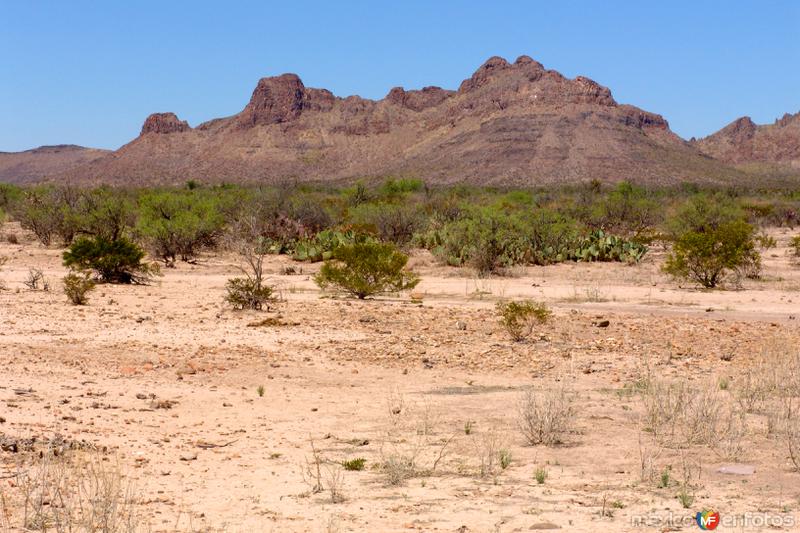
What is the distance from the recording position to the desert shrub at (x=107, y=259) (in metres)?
20.5

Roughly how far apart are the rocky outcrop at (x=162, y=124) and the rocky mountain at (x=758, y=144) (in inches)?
4132

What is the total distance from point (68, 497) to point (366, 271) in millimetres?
13495

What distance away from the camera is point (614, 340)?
13.8m

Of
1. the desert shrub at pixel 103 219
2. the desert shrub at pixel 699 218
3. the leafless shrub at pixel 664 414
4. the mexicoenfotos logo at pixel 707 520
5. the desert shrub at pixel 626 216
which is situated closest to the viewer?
the mexicoenfotos logo at pixel 707 520

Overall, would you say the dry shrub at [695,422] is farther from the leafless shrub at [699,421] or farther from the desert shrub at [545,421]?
the desert shrub at [545,421]

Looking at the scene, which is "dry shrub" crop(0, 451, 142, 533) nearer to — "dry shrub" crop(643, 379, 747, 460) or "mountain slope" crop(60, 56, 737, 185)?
"dry shrub" crop(643, 379, 747, 460)

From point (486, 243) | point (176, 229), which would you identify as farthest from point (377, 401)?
point (176, 229)

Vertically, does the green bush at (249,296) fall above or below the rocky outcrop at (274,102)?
below

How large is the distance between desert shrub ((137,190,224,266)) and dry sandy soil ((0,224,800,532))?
9.17m

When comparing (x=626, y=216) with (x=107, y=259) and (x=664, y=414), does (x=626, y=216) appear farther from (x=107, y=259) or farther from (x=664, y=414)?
(x=664, y=414)

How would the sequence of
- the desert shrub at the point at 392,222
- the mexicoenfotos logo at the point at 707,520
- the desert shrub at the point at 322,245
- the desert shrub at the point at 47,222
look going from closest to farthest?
the mexicoenfotos logo at the point at 707,520 < the desert shrub at the point at 322,245 < the desert shrub at the point at 47,222 < the desert shrub at the point at 392,222

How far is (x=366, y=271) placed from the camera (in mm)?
19203

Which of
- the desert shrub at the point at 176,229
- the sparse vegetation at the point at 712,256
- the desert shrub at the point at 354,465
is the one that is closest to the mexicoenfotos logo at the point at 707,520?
the desert shrub at the point at 354,465

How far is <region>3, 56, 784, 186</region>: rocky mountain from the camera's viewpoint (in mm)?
111500
